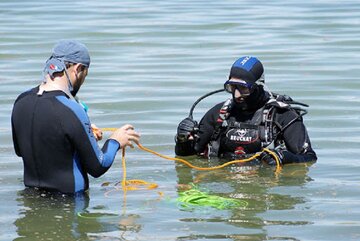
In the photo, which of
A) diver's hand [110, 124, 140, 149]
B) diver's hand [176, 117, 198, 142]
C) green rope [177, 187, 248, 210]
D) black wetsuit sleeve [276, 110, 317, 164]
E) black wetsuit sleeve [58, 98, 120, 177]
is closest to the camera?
black wetsuit sleeve [58, 98, 120, 177]

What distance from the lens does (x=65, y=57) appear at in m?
7.49

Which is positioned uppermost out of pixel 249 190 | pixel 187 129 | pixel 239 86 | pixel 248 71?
pixel 248 71

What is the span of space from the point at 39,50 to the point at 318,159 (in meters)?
8.73

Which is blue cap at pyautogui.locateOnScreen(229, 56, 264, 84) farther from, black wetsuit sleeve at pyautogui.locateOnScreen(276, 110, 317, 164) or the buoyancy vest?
black wetsuit sleeve at pyautogui.locateOnScreen(276, 110, 317, 164)

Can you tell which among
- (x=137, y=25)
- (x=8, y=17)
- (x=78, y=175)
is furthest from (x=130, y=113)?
(x=8, y=17)

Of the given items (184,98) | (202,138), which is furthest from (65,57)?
(184,98)

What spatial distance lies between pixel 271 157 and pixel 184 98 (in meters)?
4.19

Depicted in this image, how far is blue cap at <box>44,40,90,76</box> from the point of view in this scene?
7441mm

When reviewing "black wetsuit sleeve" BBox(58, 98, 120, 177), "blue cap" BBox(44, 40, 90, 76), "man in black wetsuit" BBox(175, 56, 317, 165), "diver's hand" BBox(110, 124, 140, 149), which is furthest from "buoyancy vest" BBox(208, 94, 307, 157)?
"blue cap" BBox(44, 40, 90, 76)

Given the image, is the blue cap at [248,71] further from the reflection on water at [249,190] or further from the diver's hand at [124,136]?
the diver's hand at [124,136]

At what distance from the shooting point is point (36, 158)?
24.9 ft

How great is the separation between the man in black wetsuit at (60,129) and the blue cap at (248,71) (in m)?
1.74

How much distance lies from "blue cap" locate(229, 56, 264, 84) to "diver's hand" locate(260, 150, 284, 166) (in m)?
0.62

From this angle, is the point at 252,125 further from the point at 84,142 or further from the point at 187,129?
the point at 84,142
